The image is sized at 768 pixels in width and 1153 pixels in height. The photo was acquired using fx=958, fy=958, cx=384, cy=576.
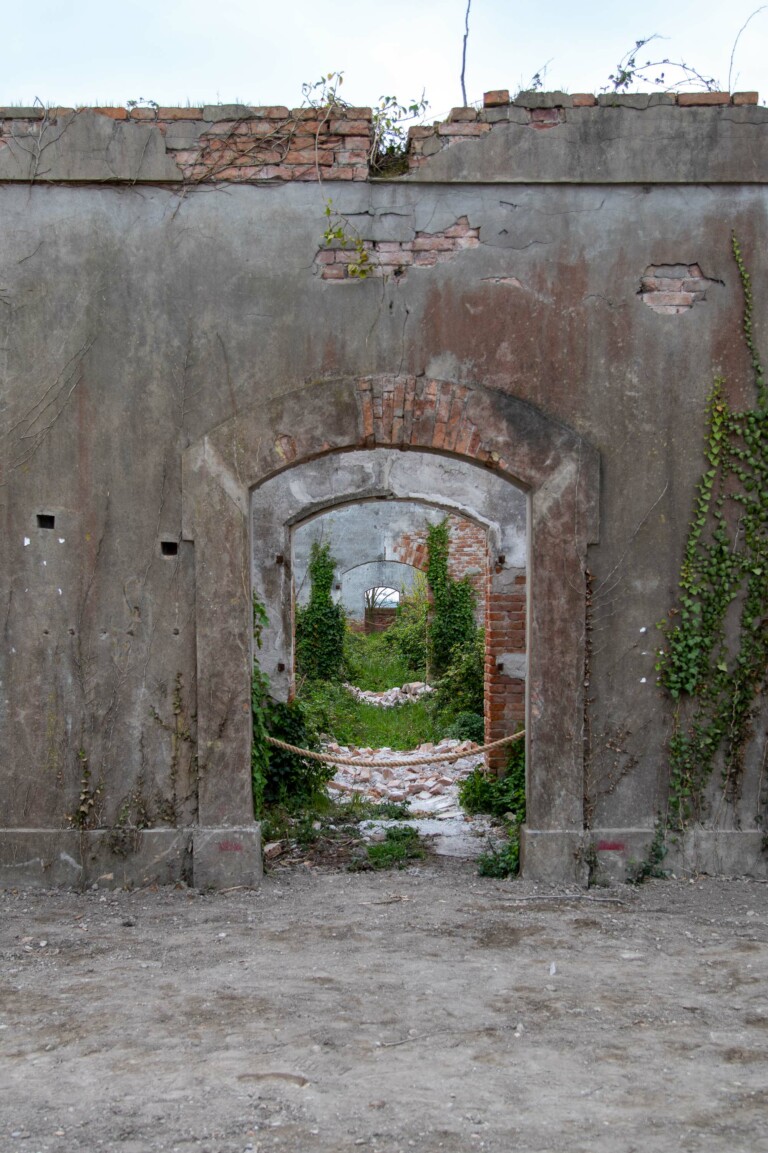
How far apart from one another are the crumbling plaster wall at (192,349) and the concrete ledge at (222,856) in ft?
0.79

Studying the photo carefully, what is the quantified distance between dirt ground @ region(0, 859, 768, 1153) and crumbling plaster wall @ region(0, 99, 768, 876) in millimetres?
853

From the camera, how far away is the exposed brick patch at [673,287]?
588 centimetres

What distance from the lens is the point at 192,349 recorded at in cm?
586

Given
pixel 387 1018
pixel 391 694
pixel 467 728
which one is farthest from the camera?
pixel 391 694

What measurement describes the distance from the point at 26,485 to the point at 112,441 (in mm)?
597

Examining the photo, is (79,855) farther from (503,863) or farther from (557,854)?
(557,854)

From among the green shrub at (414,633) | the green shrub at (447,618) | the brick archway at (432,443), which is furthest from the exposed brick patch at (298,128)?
the green shrub at (414,633)

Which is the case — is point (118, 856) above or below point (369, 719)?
below

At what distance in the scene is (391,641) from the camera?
66.7 feet

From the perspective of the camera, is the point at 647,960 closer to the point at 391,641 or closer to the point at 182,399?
the point at 182,399

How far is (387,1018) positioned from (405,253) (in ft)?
14.0

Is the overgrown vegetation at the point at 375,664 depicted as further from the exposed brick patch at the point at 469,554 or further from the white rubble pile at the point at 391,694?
the exposed brick patch at the point at 469,554

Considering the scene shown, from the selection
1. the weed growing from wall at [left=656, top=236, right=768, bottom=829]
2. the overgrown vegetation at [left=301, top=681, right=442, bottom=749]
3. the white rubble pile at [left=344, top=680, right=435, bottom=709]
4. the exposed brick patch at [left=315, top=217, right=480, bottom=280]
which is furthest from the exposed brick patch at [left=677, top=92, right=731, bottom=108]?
the white rubble pile at [left=344, top=680, right=435, bottom=709]

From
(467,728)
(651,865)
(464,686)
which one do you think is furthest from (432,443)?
(464,686)
